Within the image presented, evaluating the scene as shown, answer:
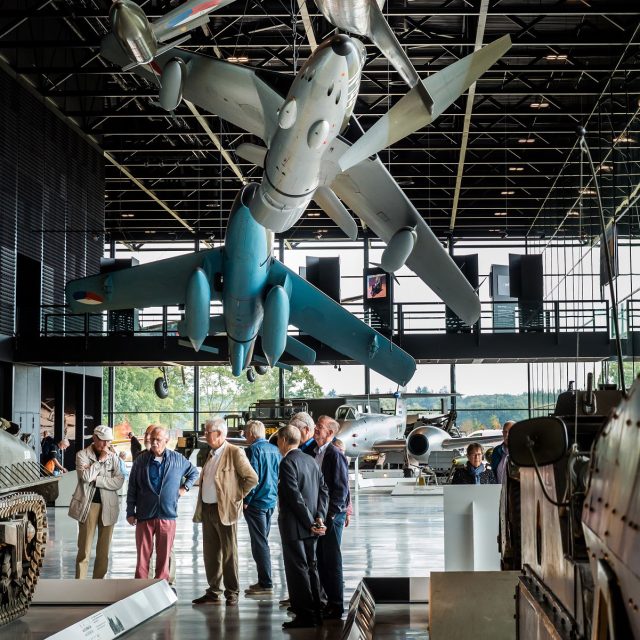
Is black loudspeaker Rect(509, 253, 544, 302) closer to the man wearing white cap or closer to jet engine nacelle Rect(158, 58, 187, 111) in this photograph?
the man wearing white cap

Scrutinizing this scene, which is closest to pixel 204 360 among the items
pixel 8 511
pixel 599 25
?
pixel 599 25

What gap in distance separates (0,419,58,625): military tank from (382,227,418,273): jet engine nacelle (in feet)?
11.0

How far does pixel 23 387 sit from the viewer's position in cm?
1872

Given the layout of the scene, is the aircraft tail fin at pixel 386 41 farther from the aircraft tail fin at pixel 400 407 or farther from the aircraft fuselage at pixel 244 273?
the aircraft tail fin at pixel 400 407

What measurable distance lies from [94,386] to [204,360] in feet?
22.1

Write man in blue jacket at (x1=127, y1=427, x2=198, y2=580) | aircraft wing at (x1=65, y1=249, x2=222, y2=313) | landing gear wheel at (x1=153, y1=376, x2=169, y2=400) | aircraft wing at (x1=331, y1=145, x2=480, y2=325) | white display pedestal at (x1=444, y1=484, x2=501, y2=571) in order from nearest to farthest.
Result: white display pedestal at (x1=444, y1=484, x2=501, y2=571), man in blue jacket at (x1=127, y1=427, x2=198, y2=580), aircraft wing at (x1=331, y1=145, x2=480, y2=325), aircraft wing at (x1=65, y1=249, x2=222, y2=313), landing gear wheel at (x1=153, y1=376, x2=169, y2=400)

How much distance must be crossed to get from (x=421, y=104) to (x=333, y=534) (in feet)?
9.79

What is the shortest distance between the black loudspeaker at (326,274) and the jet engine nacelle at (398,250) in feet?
35.2

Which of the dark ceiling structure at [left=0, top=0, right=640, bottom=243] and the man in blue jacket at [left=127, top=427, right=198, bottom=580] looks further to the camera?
the dark ceiling structure at [left=0, top=0, right=640, bottom=243]

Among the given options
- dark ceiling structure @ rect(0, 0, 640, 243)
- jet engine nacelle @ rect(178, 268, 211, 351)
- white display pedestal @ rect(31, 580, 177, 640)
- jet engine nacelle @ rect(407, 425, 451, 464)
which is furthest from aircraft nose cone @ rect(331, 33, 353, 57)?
jet engine nacelle @ rect(407, 425, 451, 464)

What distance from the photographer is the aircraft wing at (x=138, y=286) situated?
40.5 feet

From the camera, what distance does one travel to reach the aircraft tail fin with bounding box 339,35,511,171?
634 cm

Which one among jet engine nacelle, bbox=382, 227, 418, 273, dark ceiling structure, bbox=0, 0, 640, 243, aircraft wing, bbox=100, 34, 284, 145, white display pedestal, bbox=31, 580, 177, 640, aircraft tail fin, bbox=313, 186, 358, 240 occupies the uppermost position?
dark ceiling structure, bbox=0, 0, 640, 243

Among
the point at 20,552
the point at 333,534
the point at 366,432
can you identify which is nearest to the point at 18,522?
the point at 20,552
